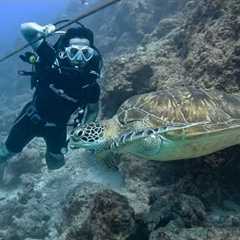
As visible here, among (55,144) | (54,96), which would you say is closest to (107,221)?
(54,96)

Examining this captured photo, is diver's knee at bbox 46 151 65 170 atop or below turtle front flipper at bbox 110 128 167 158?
below

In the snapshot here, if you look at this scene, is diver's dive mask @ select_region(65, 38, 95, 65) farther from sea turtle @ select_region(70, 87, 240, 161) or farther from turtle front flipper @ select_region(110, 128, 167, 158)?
turtle front flipper @ select_region(110, 128, 167, 158)

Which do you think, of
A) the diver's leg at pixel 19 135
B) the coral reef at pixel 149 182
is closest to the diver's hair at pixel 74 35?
the coral reef at pixel 149 182

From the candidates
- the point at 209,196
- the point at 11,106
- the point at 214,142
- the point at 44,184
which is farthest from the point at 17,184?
the point at 11,106

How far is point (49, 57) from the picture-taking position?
6027 millimetres

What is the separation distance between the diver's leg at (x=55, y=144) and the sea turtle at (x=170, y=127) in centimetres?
264

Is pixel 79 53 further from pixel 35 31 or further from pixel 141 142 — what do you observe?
pixel 141 142

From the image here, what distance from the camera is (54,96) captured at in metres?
6.06

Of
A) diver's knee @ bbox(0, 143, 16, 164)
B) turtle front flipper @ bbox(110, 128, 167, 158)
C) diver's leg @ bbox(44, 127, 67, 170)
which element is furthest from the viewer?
diver's knee @ bbox(0, 143, 16, 164)

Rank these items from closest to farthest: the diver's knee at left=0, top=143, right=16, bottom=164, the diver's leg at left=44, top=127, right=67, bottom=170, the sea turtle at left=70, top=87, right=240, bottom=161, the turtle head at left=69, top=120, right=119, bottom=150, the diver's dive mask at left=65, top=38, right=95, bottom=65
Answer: the sea turtle at left=70, top=87, right=240, bottom=161
the turtle head at left=69, top=120, right=119, bottom=150
the diver's dive mask at left=65, top=38, right=95, bottom=65
the diver's leg at left=44, top=127, right=67, bottom=170
the diver's knee at left=0, top=143, right=16, bottom=164

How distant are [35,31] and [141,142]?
3245 millimetres

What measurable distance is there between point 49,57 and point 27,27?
575mm

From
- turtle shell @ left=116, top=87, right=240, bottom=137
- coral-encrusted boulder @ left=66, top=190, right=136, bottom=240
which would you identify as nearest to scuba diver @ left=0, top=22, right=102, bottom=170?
turtle shell @ left=116, top=87, right=240, bottom=137

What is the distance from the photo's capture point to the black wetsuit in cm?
587
